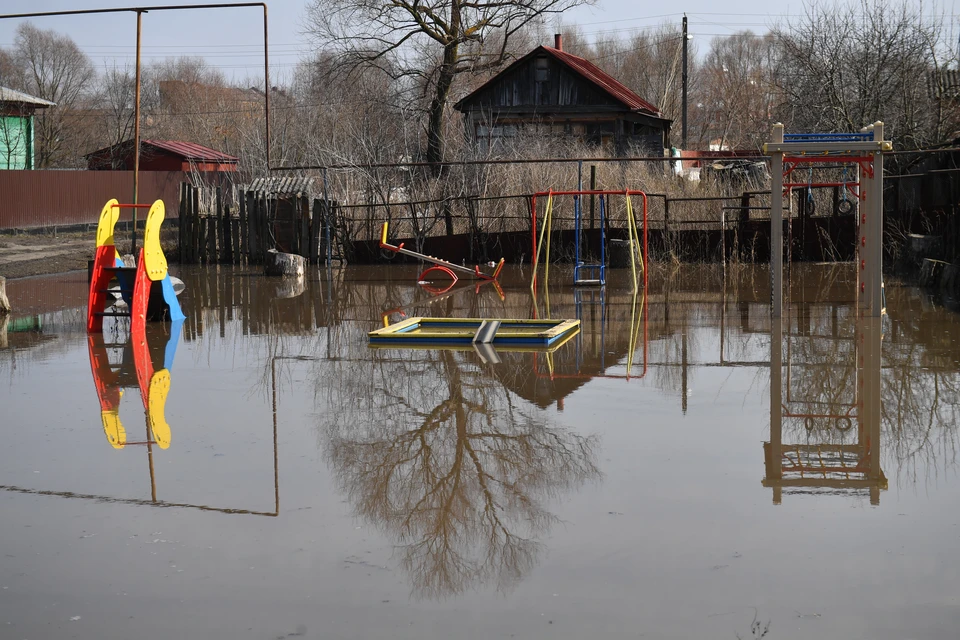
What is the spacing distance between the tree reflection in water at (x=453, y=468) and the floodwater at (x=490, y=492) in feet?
0.06

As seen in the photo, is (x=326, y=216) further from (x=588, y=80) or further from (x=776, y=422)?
(x=588, y=80)

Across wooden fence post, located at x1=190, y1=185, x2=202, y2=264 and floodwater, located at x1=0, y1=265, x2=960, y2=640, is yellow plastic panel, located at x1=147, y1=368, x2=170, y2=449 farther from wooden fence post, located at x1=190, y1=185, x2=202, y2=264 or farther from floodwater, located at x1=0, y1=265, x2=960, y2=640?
wooden fence post, located at x1=190, y1=185, x2=202, y2=264

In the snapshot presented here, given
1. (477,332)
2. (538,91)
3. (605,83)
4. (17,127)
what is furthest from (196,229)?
(17,127)

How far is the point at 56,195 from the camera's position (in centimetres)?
3200

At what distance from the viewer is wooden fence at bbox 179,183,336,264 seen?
19.7m

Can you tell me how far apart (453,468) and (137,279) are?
20.0 ft

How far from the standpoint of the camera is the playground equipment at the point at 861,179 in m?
10.9

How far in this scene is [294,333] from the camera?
10.8 metres

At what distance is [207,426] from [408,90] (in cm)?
2922

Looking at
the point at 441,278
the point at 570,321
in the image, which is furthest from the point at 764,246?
the point at 570,321

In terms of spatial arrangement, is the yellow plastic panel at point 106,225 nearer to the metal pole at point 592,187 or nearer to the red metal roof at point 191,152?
the metal pole at point 592,187

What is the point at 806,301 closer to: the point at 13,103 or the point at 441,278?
the point at 441,278

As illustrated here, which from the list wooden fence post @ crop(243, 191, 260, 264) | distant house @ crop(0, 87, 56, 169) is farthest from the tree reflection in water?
distant house @ crop(0, 87, 56, 169)

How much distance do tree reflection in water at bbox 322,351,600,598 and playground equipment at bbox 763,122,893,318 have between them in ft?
15.1
